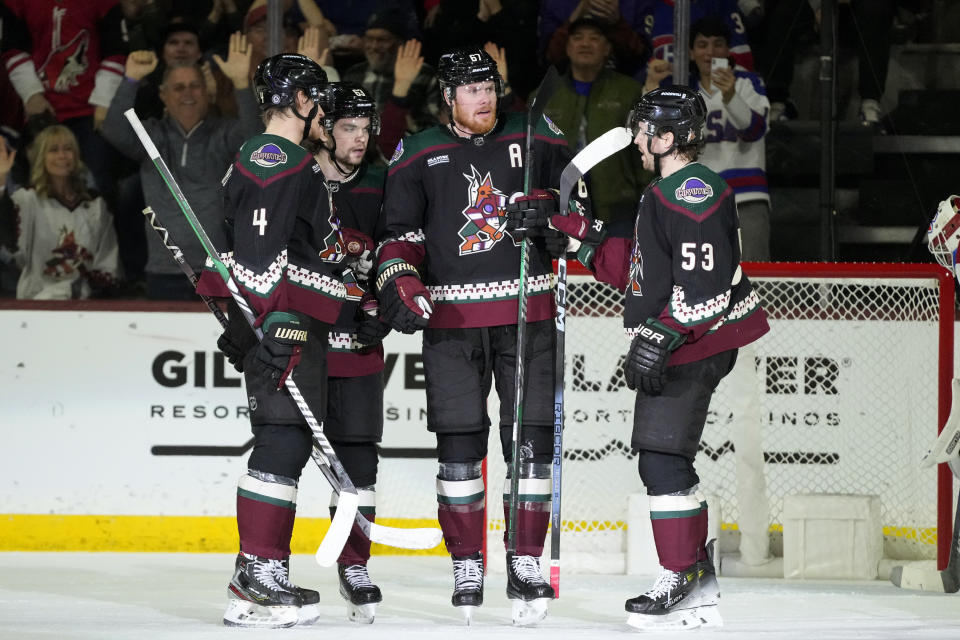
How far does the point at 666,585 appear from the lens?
338cm

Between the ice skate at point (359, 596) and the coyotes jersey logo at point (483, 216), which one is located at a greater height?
the coyotes jersey logo at point (483, 216)

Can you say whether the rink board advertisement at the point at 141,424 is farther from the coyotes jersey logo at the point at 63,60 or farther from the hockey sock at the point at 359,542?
the hockey sock at the point at 359,542

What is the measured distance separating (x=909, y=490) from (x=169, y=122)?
291 centimetres

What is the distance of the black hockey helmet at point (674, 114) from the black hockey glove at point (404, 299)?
658 mm

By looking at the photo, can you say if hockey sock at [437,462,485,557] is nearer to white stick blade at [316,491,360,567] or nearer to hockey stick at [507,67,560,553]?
hockey stick at [507,67,560,553]

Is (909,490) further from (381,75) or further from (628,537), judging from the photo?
(381,75)

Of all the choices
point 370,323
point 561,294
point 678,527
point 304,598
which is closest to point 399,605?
point 304,598

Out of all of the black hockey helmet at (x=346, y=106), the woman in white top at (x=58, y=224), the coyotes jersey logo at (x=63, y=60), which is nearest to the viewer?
the black hockey helmet at (x=346, y=106)

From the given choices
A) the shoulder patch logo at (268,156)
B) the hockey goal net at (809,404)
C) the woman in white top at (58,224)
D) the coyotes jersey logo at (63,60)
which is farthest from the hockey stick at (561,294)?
the coyotes jersey logo at (63,60)

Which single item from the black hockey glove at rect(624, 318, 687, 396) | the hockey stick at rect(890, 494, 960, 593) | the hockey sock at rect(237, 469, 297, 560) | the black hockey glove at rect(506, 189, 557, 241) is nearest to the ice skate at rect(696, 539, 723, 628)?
the black hockey glove at rect(624, 318, 687, 396)

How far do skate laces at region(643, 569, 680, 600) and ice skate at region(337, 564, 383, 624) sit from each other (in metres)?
0.67

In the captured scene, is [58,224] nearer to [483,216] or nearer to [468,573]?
[483,216]

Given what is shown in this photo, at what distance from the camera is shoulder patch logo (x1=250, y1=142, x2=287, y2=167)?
3.30 meters

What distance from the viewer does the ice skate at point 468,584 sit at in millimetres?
3463
